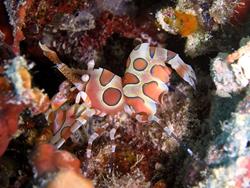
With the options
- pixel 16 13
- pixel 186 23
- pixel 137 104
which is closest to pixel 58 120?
pixel 137 104

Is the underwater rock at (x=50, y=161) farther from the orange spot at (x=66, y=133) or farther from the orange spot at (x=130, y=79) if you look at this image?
the orange spot at (x=130, y=79)

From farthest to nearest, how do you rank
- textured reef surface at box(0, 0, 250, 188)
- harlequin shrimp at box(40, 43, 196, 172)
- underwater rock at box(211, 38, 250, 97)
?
harlequin shrimp at box(40, 43, 196, 172) < underwater rock at box(211, 38, 250, 97) < textured reef surface at box(0, 0, 250, 188)

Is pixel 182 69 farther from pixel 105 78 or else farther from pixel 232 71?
pixel 105 78

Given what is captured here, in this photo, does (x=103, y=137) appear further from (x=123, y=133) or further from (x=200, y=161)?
(x=200, y=161)

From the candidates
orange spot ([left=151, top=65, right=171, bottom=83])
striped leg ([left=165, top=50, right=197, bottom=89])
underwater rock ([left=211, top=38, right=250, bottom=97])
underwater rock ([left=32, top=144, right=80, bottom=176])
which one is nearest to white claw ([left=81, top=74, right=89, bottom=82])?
orange spot ([left=151, top=65, right=171, bottom=83])

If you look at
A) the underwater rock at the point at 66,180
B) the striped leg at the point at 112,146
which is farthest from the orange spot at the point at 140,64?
the underwater rock at the point at 66,180

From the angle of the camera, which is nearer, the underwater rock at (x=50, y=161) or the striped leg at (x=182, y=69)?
the underwater rock at (x=50, y=161)

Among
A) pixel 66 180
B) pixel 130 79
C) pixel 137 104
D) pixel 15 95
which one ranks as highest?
pixel 15 95

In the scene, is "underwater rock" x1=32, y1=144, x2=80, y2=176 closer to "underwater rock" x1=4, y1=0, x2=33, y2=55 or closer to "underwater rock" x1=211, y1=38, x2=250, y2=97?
"underwater rock" x1=4, y1=0, x2=33, y2=55
